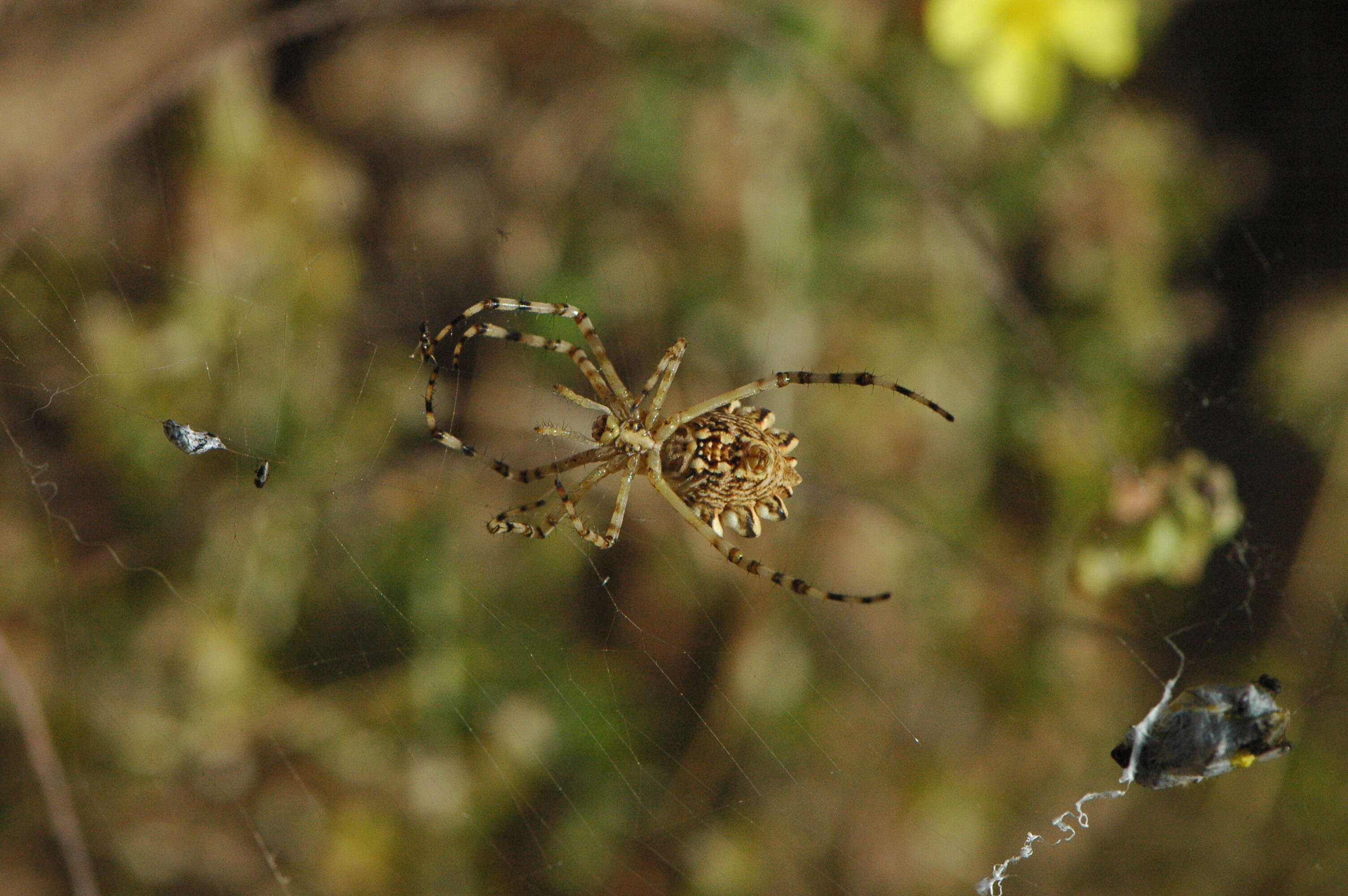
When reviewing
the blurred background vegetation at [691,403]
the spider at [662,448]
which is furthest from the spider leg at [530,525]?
the blurred background vegetation at [691,403]

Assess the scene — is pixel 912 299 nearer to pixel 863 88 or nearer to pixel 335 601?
pixel 863 88

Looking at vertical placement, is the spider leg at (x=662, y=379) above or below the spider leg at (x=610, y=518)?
above

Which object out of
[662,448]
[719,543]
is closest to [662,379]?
[662,448]

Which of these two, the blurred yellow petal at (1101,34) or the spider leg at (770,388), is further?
the blurred yellow petal at (1101,34)

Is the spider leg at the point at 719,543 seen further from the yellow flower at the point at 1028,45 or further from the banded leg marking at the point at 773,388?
the yellow flower at the point at 1028,45

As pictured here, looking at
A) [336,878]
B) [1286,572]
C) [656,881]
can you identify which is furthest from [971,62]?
[336,878]

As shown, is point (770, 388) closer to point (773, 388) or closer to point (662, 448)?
point (773, 388)
